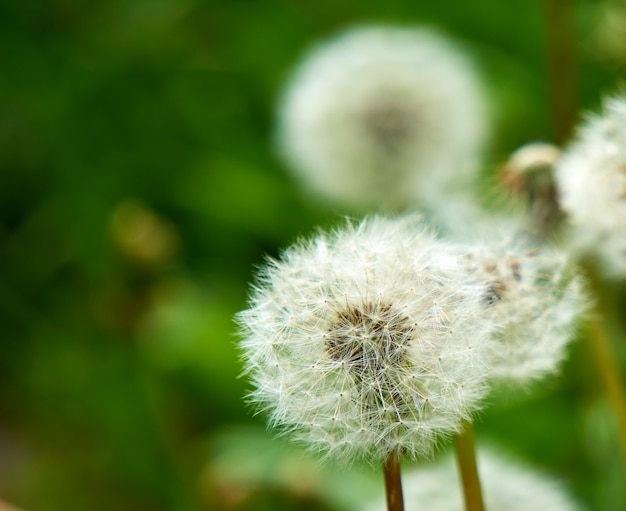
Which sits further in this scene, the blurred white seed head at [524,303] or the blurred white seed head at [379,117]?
the blurred white seed head at [379,117]

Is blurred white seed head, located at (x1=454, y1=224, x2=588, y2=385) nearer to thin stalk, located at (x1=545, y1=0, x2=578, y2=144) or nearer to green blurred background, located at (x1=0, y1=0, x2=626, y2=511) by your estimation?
green blurred background, located at (x1=0, y1=0, x2=626, y2=511)

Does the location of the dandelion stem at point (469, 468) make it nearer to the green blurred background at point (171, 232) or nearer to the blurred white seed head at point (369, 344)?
the blurred white seed head at point (369, 344)

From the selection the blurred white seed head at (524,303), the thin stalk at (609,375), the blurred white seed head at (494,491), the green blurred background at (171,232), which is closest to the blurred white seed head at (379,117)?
the green blurred background at (171,232)

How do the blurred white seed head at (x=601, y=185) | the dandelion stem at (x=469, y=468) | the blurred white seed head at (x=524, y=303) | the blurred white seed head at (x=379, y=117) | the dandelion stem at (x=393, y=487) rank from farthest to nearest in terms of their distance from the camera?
the blurred white seed head at (x=379, y=117), the blurred white seed head at (x=601, y=185), the blurred white seed head at (x=524, y=303), the dandelion stem at (x=469, y=468), the dandelion stem at (x=393, y=487)

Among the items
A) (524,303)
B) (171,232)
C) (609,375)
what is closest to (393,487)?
(524,303)

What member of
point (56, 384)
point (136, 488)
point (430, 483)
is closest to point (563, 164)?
point (430, 483)

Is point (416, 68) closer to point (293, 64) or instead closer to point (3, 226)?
point (293, 64)

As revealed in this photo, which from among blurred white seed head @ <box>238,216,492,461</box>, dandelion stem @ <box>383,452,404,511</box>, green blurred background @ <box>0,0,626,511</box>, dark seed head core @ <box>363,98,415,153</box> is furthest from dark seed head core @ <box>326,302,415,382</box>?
dark seed head core @ <box>363,98,415,153</box>
